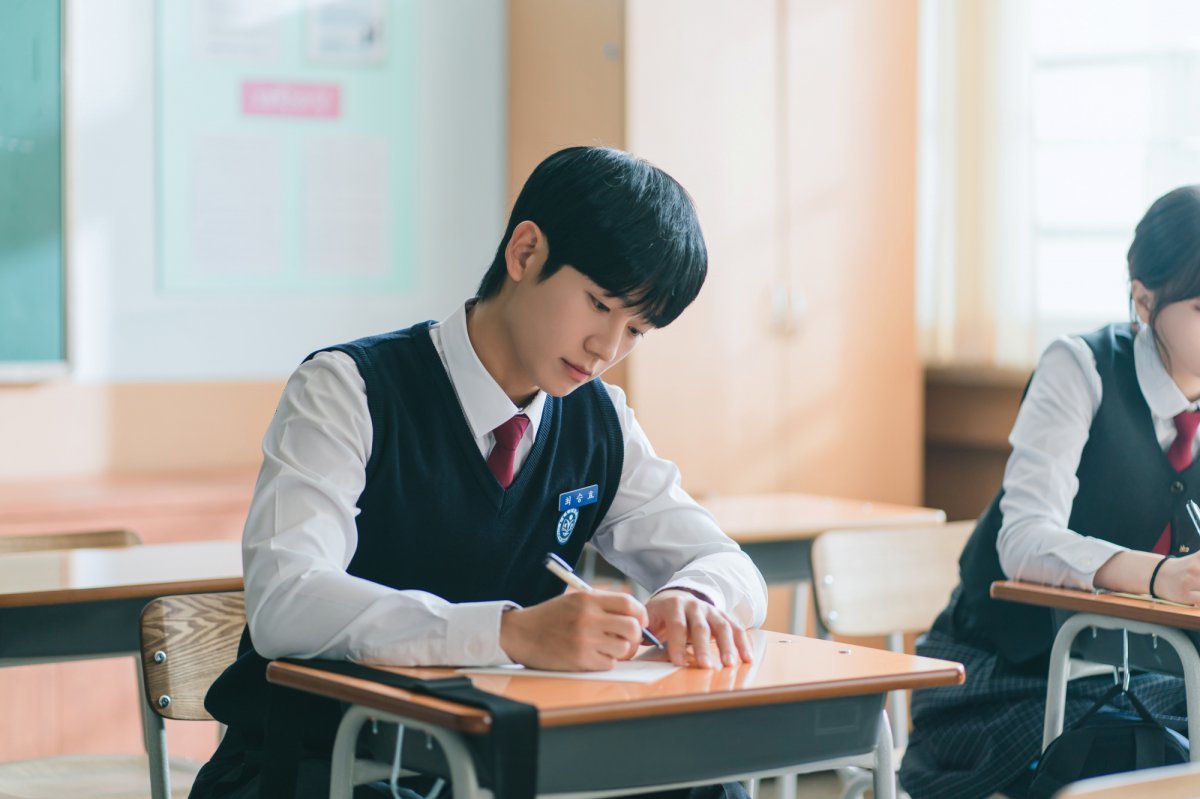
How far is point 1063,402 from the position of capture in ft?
8.10

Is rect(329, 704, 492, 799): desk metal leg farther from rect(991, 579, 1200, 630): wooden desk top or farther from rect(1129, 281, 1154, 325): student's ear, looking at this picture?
rect(1129, 281, 1154, 325): student's ear

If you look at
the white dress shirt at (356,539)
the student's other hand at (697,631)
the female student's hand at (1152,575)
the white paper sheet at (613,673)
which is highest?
the white dress shirt at (356,539)

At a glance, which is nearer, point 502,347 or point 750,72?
point 502,347

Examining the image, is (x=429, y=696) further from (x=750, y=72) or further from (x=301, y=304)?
(x=750, y=72)

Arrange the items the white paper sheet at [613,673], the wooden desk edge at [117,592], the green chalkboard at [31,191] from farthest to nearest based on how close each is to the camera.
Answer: the green chalkboard at [31,191]
the wooden desk edge at [117,592]
the white paper sheet at [613,673]

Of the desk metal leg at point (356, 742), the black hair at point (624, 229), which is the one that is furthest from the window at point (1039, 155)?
the desk metal leg at point (356, 742)

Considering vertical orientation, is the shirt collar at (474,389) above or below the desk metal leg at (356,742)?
above

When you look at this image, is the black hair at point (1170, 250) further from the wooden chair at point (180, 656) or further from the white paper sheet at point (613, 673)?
the wooden chair at point (180, 656)

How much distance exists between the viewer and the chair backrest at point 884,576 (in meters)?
2.63

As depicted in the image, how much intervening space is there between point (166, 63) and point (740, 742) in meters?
3.11

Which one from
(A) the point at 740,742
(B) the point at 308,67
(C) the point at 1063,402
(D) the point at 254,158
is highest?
(B) the point at 308,67

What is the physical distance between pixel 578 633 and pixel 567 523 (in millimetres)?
395

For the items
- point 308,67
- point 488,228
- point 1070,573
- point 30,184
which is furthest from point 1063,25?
point 30,184

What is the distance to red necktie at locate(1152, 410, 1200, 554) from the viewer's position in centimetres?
243
